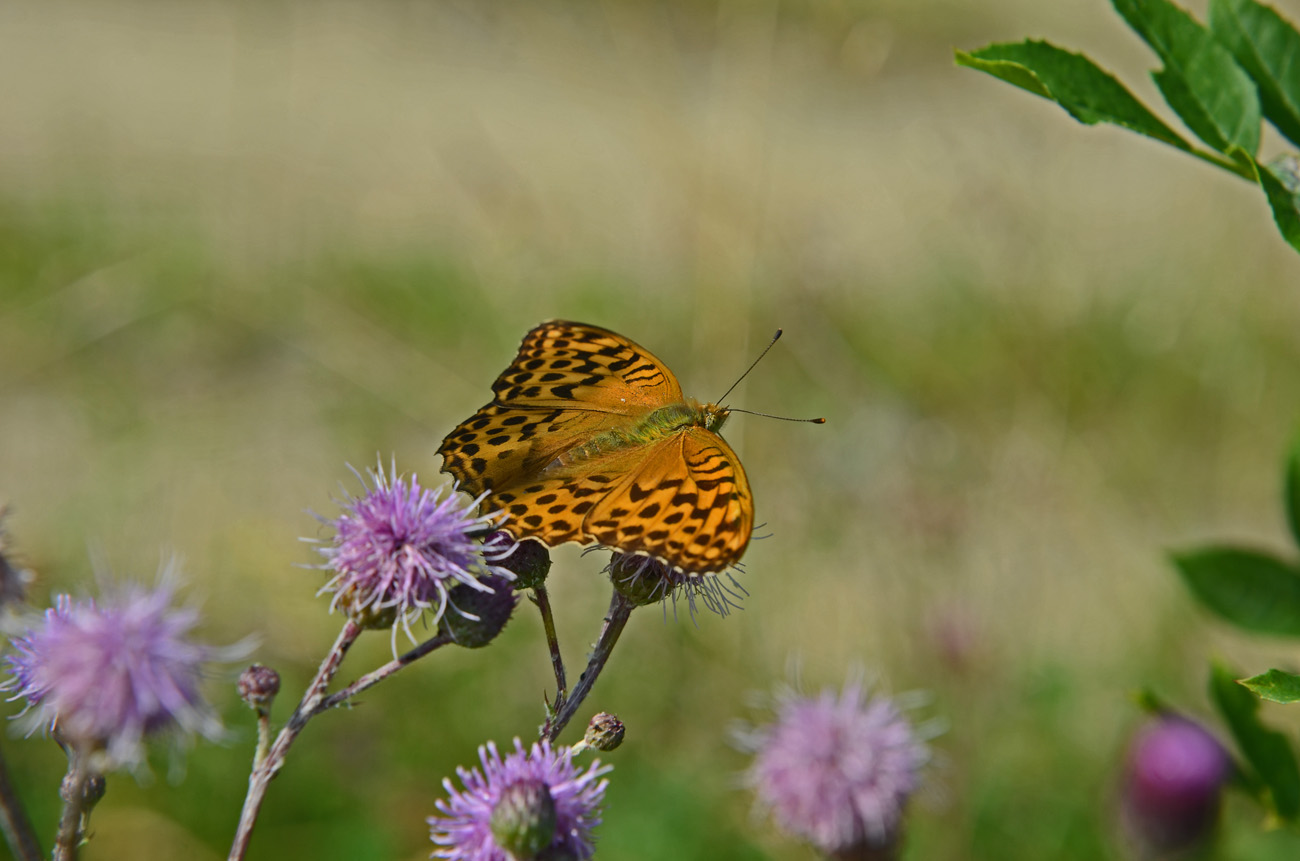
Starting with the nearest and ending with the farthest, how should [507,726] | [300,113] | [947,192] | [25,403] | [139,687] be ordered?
[139,687], [507,726], [947,192], [25,403], [300,113]

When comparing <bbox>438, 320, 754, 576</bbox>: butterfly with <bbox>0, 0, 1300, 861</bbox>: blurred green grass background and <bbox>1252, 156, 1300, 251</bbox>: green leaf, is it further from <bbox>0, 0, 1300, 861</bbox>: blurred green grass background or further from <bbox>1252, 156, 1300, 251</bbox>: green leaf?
<bbox>0, 0, 1300, 861</bbox>: blurred green grass background

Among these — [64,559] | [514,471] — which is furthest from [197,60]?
[514,471]

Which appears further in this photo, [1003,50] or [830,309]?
[830,309]

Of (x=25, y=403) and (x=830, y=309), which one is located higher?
(x=830, y=309)

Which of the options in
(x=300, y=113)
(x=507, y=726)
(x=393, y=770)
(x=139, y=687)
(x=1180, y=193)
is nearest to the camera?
(x=139, y=687)

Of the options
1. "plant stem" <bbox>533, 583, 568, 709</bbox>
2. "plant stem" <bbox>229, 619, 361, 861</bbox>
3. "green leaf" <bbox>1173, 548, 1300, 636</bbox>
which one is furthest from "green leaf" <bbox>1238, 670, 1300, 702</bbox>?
"plant stem" <bbox>229, 619, 361, 861</bbox>

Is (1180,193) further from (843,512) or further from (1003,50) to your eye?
(1003,50)
